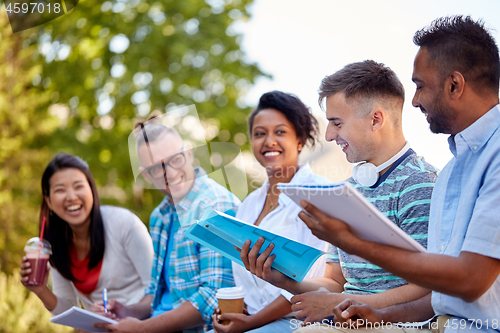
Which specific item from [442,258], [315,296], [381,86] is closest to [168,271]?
[315,296]

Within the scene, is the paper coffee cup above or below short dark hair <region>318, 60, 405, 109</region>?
below

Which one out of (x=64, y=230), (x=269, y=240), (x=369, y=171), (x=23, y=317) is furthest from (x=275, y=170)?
(x=23, y=317)

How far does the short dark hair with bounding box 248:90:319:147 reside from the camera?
2.81m

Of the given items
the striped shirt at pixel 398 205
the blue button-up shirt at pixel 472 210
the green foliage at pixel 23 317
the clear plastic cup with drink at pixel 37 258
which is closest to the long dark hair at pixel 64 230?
the clear plastic cup with drink at pixel 37 258

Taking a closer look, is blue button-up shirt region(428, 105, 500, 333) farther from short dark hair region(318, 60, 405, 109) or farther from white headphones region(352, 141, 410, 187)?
short dark hair region(318, 60, 405, 109)

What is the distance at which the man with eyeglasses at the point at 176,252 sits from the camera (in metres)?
2.69

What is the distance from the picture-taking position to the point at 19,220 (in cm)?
909

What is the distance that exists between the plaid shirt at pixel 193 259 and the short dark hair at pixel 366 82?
109cm

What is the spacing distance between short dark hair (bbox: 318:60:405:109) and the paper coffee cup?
1107mm

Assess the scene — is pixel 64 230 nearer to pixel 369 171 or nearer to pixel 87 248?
pixel 87 248

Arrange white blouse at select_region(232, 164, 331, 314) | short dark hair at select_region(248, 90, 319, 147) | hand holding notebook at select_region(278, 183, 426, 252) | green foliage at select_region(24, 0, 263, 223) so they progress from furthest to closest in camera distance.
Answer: green foliage at select_region(24, 0, 263, 223) < short dark hair at select_region(248, 90, 319, 147) < white blouse at select_region(232, 164, 331, 314) < hand holding notebook at select_region(278, 183, 426, 252)

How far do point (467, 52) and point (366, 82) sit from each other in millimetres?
636

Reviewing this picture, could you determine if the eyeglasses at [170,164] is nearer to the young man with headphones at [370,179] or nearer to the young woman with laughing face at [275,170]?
the young woman with laughing face at [275,170]

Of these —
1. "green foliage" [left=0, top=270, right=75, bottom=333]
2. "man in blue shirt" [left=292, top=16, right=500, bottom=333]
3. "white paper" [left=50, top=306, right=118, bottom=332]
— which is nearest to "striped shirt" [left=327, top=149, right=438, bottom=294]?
"man in blue shirt" [left=292, top=16, right=500, bottom=333]
